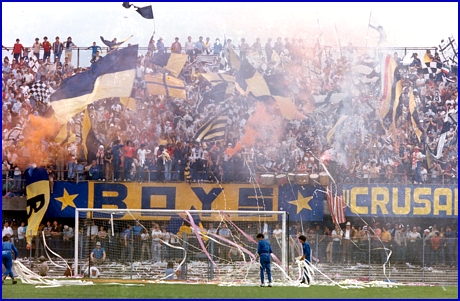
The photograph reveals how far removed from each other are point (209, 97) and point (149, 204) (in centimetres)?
405

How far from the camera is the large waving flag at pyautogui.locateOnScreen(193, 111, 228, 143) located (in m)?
26.0

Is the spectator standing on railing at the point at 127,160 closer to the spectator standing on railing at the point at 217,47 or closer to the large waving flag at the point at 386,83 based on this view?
the spectator standing on railing at the point at 217,47

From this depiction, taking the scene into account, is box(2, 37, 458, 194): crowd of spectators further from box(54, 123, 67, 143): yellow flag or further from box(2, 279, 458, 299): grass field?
box(2, 279, 458, 299): grass field

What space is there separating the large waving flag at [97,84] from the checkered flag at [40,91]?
690 millimetres

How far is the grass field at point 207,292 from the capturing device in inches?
616

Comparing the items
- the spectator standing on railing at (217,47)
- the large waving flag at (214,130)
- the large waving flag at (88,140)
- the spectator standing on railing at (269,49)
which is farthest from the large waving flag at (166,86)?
the spectator standing on railing at (269,49)

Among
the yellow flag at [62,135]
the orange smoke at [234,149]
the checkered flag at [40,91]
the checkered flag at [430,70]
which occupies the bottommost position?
the orange smoke at [234,149]

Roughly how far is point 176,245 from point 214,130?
16.9ft

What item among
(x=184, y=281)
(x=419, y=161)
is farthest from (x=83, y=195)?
(x=419, y=161)

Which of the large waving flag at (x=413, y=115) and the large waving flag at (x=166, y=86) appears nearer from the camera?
the large waving flag at (x=413, y=115)

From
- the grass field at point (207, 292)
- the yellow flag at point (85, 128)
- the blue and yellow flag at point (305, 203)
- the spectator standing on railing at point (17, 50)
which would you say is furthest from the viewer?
the spectator standing on railing at point (17, 50)

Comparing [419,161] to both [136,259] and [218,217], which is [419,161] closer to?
[218,217]

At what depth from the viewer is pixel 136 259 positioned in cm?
2139

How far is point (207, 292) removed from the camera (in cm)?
1673
